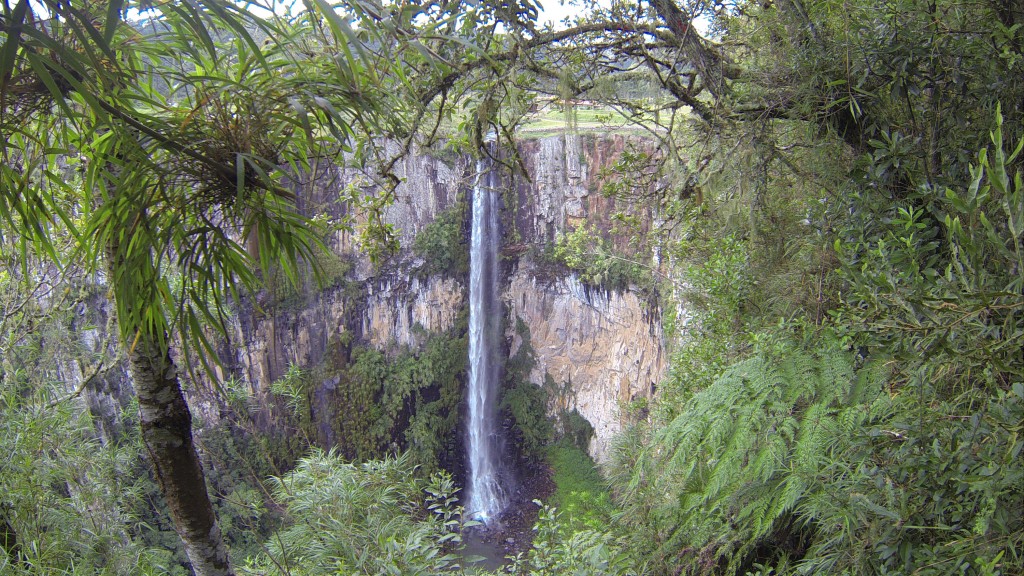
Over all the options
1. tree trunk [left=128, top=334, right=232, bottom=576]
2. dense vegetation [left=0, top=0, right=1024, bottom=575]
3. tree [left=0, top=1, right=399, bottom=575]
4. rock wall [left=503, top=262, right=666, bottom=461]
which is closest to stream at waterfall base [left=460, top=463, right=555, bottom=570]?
rock wall [left=503, top=262, right=666, bottom=461]

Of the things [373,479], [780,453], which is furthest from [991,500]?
[373,479]

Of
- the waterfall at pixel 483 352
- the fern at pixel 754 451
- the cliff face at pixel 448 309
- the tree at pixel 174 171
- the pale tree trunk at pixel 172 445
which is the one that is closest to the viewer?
the tree at pixel 174 171

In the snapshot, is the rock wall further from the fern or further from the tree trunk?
the tree trunk

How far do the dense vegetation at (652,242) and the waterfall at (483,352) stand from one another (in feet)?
38.8

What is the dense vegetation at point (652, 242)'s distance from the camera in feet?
3.03

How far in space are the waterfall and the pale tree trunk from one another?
43.9 ft

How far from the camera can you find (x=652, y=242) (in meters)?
3.43

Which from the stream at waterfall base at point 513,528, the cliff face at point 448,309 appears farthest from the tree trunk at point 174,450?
the cliff face at point 448,309

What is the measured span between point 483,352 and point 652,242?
12.6 metres

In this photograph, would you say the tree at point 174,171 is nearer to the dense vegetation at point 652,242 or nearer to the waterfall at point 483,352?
the dense vegetation at point 652,242

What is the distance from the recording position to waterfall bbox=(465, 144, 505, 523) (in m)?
14.6

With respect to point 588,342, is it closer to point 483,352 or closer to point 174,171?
point 483,352

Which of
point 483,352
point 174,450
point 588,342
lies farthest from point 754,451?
A: point 483,352

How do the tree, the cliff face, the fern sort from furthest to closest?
the cliff face
the fern
the tree
